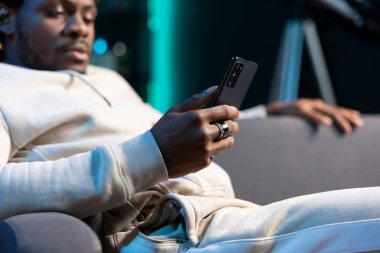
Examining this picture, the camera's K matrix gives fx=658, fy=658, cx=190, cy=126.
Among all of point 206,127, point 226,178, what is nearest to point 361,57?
point 226,178

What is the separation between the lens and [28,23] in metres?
1.45

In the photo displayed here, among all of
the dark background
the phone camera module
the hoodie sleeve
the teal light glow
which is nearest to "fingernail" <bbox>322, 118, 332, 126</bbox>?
the phone camera module

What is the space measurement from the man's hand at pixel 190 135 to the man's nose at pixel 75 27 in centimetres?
48

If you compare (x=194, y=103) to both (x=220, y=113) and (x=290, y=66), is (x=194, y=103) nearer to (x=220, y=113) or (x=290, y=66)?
(x=220, y=113)

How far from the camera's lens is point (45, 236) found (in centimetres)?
87

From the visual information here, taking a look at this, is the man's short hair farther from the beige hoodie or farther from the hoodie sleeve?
the hoodie sleeve

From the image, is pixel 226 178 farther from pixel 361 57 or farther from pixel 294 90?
pixel 361 57

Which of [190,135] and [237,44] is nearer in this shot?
[190,135]

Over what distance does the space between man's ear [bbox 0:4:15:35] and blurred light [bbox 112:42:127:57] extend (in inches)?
84.6

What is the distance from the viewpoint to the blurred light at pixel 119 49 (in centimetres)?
366

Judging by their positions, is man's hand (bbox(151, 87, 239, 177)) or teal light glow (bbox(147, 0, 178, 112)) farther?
teal light glow (bbox(147, 0, 178, 112))

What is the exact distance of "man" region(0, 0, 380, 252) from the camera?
3.18 feet

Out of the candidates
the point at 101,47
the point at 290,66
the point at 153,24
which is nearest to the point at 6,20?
the point at 290,66

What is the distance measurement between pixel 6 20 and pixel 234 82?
653 millimetres
